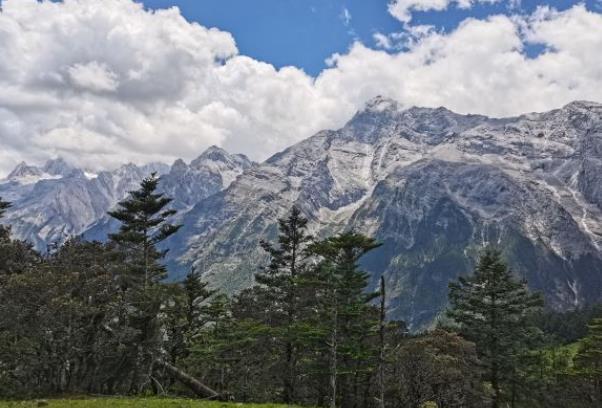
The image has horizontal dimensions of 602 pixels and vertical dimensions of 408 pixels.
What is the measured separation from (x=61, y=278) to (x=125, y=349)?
370 inches

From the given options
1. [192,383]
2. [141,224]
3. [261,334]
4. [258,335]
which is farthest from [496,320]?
[141,224]

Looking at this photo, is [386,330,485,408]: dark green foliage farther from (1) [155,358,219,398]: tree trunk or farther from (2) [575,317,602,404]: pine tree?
(2) [575,317,602,404]: pine tree

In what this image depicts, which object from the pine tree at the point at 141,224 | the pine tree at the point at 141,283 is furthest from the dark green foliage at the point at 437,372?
the pine tree at the point at 141,224

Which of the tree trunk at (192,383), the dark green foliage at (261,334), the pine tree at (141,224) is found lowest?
the tree trunk at (192,383)

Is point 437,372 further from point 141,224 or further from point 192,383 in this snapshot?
point 141,224

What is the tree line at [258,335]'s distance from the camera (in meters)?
48.0

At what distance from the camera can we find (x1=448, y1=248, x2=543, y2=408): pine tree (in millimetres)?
61062

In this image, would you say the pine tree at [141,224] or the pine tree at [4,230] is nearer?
the pine tree at [141,224]

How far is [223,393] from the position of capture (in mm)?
45938

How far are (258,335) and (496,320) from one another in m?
29.0

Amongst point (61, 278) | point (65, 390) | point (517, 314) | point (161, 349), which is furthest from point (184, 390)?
point (517, 314)

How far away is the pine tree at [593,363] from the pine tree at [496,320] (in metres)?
17.1

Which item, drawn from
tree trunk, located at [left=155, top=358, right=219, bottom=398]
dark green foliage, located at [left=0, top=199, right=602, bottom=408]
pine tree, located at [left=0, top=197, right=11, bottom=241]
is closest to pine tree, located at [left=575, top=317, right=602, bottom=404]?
dark green foliage, located at [left=0, top=199, right=602, bottom=408]

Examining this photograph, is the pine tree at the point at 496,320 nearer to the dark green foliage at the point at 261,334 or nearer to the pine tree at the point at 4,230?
the dark green foliage at the point at 261,334
